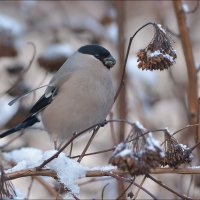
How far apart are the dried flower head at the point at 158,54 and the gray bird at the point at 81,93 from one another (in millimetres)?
420

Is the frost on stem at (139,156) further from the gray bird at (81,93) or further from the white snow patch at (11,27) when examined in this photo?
the white snow patch at (11,27)

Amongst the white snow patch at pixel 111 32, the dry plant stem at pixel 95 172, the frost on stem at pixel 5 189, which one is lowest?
the frost on stem at pixel 5 189

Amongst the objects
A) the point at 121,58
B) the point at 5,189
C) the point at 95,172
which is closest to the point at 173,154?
the point at 95,172

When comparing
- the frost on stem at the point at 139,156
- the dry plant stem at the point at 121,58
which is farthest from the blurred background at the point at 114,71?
the frost on stem at the point at 139,156

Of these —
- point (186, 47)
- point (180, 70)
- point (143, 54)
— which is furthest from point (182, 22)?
point (180, 70)

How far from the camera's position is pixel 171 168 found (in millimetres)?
1197

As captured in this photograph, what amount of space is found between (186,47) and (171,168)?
671 mm

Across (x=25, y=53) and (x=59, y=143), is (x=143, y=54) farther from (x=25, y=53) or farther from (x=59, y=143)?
(x=25, y=53)

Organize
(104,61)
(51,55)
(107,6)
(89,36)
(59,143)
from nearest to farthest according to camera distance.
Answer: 1. (104,61)
2. (59,143)
3. (51,55)
4. (89,36)
5. (107,6)

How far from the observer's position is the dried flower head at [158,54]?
4.05ft

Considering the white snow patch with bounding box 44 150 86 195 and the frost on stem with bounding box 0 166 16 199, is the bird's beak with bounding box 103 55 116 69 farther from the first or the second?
the frost on stem with bounding box 0 166 16 199

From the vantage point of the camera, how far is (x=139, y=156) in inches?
40.3

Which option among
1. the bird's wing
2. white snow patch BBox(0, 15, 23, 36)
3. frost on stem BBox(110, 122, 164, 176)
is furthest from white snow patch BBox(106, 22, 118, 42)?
frost on stem BBox(110, 122, 164, 176)

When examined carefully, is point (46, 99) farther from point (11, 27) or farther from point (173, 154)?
point (11, 27)
